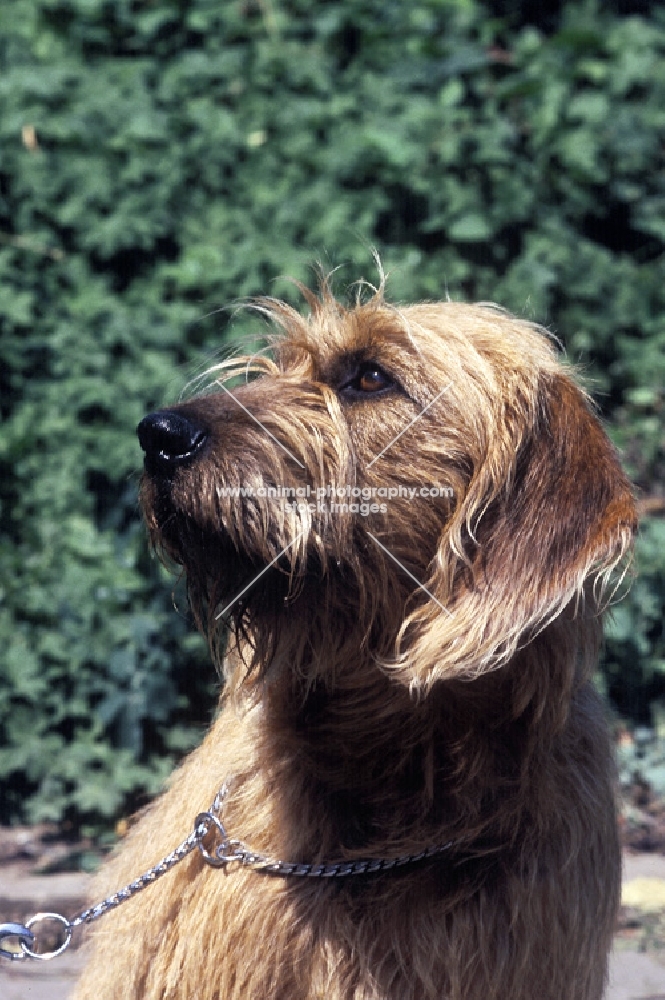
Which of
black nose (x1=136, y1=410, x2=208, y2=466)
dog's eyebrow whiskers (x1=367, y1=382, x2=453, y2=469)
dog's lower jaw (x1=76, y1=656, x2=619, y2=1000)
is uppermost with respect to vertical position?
black nose (x1=136, y1=410, x2=208, y2=466)

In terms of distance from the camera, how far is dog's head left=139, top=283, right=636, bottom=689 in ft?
7.25

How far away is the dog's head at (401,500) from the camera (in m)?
2.21

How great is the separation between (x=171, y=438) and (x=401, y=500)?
0.47m

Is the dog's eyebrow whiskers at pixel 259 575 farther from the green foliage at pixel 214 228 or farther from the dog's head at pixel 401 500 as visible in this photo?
the green foliage at pixel 214 228

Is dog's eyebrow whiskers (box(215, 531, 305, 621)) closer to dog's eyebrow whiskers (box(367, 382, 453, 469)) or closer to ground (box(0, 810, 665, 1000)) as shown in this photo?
dog's eyebrow whiskers (box(367, 382, 453, 469))

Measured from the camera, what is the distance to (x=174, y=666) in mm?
4551

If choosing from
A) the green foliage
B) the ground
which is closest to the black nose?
the ground

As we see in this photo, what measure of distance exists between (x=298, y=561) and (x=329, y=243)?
3132 millimetres

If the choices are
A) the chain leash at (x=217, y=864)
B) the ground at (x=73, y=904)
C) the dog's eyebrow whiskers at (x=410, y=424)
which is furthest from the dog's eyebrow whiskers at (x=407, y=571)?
the ground at (x=73, y=904)

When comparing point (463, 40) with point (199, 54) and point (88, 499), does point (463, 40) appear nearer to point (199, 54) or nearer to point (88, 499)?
point (199, 54)

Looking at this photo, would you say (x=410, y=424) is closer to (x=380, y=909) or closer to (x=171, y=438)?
(x=171, y=438)

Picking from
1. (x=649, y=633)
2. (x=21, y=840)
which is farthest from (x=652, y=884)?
(x=21, y=840)

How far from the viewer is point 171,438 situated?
2211 millimetres

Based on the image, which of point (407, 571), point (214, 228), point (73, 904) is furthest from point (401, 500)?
point (214, 228)
